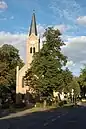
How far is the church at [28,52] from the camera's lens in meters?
83.7

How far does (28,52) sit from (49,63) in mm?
25475

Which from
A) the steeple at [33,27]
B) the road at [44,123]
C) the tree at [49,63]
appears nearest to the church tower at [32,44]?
the steeple at [33,27]

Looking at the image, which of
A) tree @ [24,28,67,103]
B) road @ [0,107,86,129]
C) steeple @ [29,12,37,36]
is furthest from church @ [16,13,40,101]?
road @ [0,107,86,129]

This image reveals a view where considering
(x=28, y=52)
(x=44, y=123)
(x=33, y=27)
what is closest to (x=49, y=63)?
(x=28, y=52)

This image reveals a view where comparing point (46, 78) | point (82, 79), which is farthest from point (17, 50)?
point (46, 78)

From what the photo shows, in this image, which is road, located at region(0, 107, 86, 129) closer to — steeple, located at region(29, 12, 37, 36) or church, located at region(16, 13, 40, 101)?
church, located at region(16, 13, 40, 101)

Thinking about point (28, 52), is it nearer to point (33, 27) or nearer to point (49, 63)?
point (33, 27)

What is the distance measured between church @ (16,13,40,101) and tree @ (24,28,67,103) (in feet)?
60.3

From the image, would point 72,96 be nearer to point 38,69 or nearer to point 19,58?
point 19,58

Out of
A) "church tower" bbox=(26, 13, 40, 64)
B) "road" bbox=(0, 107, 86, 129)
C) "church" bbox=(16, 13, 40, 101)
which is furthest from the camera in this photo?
"church tower" bbox=(26, 13, 40, 64)

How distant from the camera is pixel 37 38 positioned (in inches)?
3425

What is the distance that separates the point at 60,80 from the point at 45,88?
321 cm

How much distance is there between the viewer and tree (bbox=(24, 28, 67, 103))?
61469 mm

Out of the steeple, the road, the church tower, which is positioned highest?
the steeple
